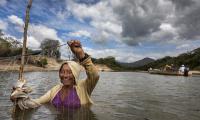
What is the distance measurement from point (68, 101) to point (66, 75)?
1.18m

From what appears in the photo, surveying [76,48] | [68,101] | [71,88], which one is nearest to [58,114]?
[68,101]

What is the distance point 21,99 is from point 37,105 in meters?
1.35

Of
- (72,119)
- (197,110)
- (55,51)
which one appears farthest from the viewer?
(197,110)

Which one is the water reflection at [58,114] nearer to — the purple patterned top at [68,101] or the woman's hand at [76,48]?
the purple patterned top at [68,101]

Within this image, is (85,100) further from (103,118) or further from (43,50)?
(43,50)

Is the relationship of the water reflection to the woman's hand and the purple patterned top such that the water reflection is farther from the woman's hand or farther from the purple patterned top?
the woman's hand

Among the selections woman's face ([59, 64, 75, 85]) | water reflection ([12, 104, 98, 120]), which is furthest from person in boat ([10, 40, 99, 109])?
water reflection ([12, 104, 98, 120])

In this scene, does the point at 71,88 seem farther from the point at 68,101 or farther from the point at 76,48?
the point at 76,48

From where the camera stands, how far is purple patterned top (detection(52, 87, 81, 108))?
30.9ft

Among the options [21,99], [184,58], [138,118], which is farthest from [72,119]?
[184,58]

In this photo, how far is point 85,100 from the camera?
379 inches

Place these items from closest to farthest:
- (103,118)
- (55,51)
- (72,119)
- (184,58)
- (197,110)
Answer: (55,51) → (72,119) → (103,118) → (197,110) → (184,58)

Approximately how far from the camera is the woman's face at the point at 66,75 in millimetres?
8719

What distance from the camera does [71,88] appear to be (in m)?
9.22
